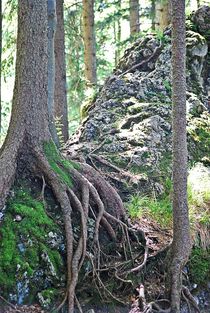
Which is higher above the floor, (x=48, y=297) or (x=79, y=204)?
(x=79, y=204)

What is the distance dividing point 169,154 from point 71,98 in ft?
31.1

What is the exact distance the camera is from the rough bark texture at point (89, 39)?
485 inches

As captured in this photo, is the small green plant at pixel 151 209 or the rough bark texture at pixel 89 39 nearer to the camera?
the small green plant at pixel 151 209

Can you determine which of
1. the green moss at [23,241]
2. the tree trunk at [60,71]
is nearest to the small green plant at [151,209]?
the green moss at [23,241]

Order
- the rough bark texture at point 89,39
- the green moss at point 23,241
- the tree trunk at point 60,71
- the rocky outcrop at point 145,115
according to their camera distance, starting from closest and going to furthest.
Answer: the green moss at point 23,241 < the rocky outcrop at point 145,115 < the tree trunk at point 60,71 < the rough bark texture at point 89,39

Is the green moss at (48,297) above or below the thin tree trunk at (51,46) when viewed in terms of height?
below

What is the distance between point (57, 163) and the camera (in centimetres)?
557

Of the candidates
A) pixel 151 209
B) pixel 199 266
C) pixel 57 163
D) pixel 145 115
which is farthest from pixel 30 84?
pixel 145 115

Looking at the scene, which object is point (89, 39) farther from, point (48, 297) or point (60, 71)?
point (48, 297)

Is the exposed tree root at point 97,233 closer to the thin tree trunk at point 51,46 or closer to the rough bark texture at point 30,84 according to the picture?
the rough bark texture at point 30,84

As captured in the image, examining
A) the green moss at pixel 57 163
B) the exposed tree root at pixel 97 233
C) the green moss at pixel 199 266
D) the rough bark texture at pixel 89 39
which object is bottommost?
the green moss at pixel 199 266

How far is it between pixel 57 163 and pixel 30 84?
1.05 meters

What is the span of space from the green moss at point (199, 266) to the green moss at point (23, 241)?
70.0 inches

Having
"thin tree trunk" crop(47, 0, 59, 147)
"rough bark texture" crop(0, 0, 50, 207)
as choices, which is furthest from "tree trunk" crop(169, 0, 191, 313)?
"thin tree trunk" crop(47, 0, 59, 147)
